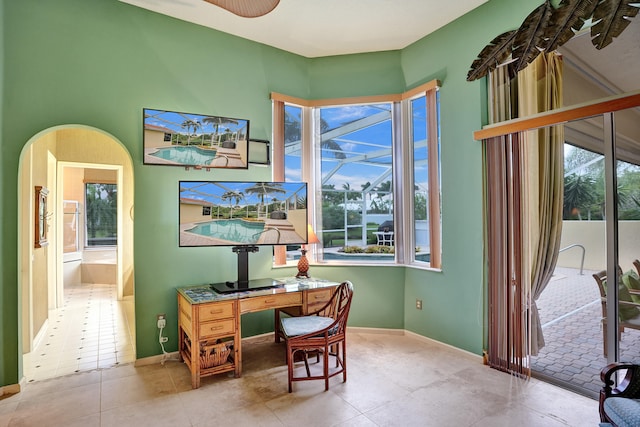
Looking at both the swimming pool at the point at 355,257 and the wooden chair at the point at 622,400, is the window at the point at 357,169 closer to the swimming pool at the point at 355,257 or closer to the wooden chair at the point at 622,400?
the swimming pool at the point at 355,257

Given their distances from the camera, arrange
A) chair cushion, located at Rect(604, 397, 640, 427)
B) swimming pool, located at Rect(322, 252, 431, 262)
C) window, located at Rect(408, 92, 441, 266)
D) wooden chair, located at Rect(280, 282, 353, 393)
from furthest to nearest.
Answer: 1. swimming pool, located at Rect(322, 252, 431, 262)
2. window, located at Rect(408, 92, 441, 266)
3. wooden chair, located at Rect(280, 282, 353, 393)
4. chair cushion, located at Rect(604, 397, 640, 427)

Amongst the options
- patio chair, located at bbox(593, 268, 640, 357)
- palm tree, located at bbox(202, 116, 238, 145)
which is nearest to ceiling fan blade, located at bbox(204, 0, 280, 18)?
palm tree, located at bbox(202, 116, 238, 145)

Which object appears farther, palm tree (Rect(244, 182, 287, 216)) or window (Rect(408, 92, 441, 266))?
window (Rect(408, 92, 441, 266))

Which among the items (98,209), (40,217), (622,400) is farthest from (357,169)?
(98,209)

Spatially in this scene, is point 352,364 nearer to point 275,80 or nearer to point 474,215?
point 474,215

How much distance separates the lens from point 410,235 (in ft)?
13.1

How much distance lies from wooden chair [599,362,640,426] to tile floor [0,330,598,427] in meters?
0.57

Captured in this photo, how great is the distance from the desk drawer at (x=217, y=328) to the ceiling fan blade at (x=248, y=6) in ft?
7.46

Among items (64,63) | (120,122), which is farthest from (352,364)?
(64,63)

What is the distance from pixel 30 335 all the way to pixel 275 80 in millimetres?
3597

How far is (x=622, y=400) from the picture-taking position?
5.78 feet

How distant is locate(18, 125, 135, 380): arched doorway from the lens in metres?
3.33

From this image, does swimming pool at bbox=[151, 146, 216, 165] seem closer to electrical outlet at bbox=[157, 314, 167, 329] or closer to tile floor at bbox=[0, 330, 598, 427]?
electrical outlet at bbox=[157, 314, 167, 329]

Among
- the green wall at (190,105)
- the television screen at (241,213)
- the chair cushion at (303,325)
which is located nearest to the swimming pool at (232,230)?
the television screen at (241,213)
